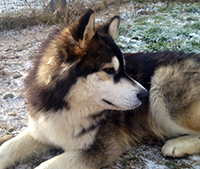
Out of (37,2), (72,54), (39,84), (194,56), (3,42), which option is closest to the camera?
(72,54)

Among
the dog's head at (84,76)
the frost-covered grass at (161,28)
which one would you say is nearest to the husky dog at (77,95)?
the dog's head at (84,76)

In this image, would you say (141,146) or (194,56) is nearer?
(141,146)

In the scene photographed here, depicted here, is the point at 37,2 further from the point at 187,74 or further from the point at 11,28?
the point at 187,74

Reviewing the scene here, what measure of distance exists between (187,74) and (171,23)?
186 inches

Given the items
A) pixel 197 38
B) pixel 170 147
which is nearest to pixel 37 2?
pixel 197 38

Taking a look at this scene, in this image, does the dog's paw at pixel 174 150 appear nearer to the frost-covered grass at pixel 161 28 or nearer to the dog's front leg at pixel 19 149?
the dog's front leg at pixel 19 149

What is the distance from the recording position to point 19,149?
2541 mm

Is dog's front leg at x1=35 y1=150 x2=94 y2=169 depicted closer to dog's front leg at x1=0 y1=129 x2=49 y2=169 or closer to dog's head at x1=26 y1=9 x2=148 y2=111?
dog's front leg at x1=0 y1=129 x2=49 y2=169

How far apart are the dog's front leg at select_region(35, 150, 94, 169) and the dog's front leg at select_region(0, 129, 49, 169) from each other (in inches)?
16.7

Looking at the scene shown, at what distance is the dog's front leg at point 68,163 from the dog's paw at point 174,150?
91 cm

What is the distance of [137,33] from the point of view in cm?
599

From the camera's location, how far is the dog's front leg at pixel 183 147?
255cm

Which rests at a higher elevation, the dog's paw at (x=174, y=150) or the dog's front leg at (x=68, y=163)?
the dog's front leg at (x=68, y=163)

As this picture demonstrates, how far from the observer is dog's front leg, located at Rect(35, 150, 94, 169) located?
7.32 feet
